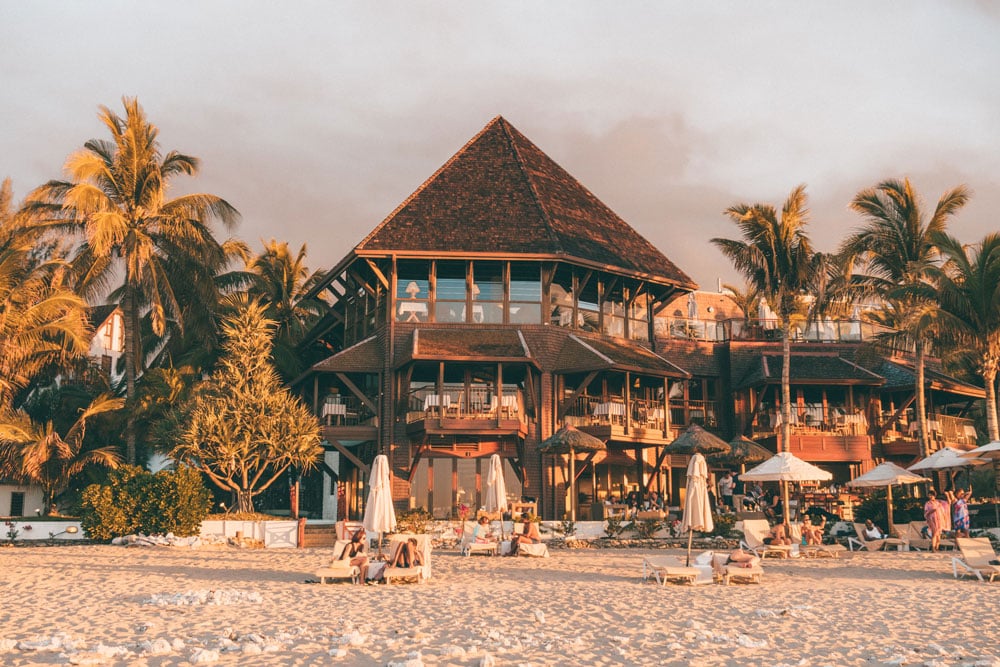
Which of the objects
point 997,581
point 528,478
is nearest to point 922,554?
point 997,581

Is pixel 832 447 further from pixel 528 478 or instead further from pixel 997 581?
pixel 997 581

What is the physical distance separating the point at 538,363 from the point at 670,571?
14313mm

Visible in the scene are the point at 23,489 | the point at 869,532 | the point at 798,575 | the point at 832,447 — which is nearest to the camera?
the point at 798,575

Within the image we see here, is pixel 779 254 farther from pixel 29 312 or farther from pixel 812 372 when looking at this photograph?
pixel 29 312

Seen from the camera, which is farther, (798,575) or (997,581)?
(798,575)

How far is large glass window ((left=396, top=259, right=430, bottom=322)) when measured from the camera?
30.6 m

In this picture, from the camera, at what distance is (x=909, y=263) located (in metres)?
28.7

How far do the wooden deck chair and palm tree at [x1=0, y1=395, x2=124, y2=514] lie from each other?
18328 mm

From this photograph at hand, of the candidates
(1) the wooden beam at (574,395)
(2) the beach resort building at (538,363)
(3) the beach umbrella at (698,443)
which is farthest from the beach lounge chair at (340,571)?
(1) the wooden beam at (574,395)

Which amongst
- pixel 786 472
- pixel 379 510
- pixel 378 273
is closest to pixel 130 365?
pixel 378 273

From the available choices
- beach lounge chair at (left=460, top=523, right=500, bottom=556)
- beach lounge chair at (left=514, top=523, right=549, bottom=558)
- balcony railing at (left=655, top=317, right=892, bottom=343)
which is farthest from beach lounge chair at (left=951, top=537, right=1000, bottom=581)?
balcony railing at (left=655, top=317, right=892, bottom=343)

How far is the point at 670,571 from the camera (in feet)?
51.6

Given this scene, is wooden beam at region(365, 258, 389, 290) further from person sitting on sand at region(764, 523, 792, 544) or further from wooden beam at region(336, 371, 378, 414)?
person sitting on sand at region(764, 523, 792, 544)

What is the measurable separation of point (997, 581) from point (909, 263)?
47.1 feet
